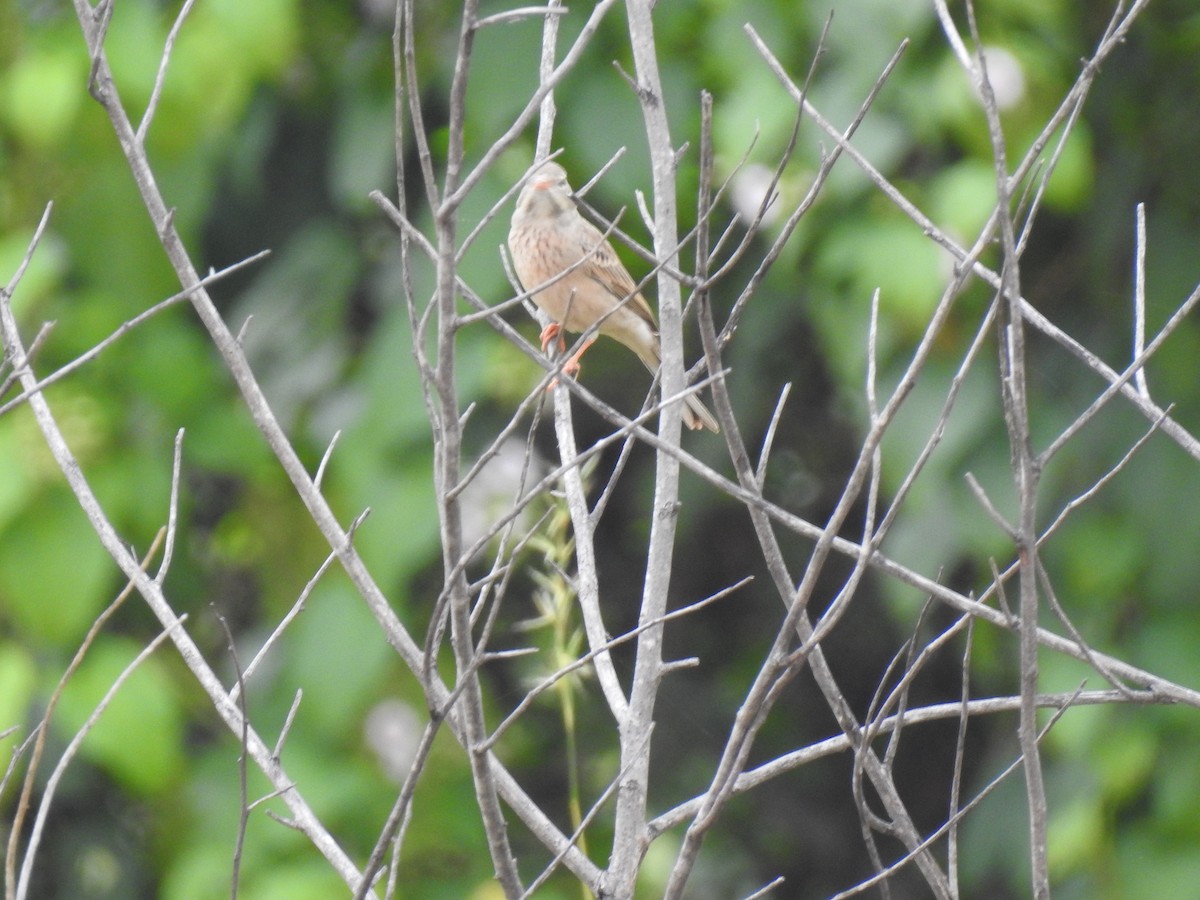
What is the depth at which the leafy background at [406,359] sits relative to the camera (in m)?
3.36

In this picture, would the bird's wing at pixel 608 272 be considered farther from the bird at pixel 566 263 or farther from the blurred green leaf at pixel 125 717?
the blurred green leaf at pixel 125 717

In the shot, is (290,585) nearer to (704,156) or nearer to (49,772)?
(49,772)

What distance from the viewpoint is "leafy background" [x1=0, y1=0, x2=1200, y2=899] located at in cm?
336

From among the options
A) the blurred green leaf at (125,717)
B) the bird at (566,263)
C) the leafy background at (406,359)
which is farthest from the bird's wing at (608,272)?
the blurred green leaf at (125,717)

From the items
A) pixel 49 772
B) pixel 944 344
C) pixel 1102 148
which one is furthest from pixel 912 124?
pixel 49 772

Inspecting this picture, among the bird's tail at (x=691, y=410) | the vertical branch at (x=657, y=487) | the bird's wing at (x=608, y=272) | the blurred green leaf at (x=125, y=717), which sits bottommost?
the blurred green leaf at (x=125, y=717)

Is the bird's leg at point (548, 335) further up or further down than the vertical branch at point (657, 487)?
further down

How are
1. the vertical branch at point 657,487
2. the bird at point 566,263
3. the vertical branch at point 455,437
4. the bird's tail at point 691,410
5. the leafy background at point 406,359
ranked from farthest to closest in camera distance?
the bird at point 566,263 < the bird's tail at point 691,410 < the leafy background at point 406,359 < the vertical branch at point 657,487 < the vertical branch at point 455,437

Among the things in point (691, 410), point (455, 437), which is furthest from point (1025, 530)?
point (691, 410)

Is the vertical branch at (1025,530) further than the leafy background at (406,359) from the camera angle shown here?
No

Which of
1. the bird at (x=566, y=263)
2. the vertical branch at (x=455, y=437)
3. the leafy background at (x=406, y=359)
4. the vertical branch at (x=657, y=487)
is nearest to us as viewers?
the vertical branch at (x=455, y=437)

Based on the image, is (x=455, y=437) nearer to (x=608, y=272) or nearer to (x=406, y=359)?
(x=406, y=359)

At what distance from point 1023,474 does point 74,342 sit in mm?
2610

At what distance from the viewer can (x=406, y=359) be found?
3.48 m
